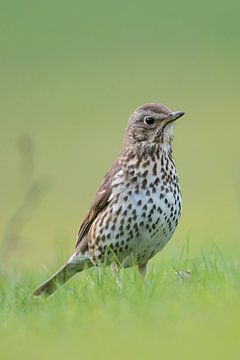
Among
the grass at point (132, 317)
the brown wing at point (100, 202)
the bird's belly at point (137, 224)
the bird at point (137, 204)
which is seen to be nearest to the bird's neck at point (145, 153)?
the bird at point (137, 204)

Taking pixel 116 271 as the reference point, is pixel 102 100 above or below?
below

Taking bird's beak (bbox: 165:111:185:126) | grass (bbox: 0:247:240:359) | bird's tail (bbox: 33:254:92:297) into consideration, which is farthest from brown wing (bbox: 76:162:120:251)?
grass (bbox: 0:247:240:359)

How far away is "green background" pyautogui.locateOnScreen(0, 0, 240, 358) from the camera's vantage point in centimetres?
2020

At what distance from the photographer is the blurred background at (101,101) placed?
66.0 feet

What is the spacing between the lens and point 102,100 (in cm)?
2958

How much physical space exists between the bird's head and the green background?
6.88 feet

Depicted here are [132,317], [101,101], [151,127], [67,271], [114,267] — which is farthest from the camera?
[101,101]

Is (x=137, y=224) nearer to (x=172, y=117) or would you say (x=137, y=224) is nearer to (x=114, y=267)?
(x=114, y=267)

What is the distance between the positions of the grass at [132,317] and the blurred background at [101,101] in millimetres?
2713

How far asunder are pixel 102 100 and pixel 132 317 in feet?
71.4

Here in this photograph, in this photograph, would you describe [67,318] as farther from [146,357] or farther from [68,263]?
[68,263]

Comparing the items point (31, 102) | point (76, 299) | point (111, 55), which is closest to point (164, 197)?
point (76, 299)

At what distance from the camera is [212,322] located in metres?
7.59

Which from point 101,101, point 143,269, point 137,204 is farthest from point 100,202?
point 101,101
